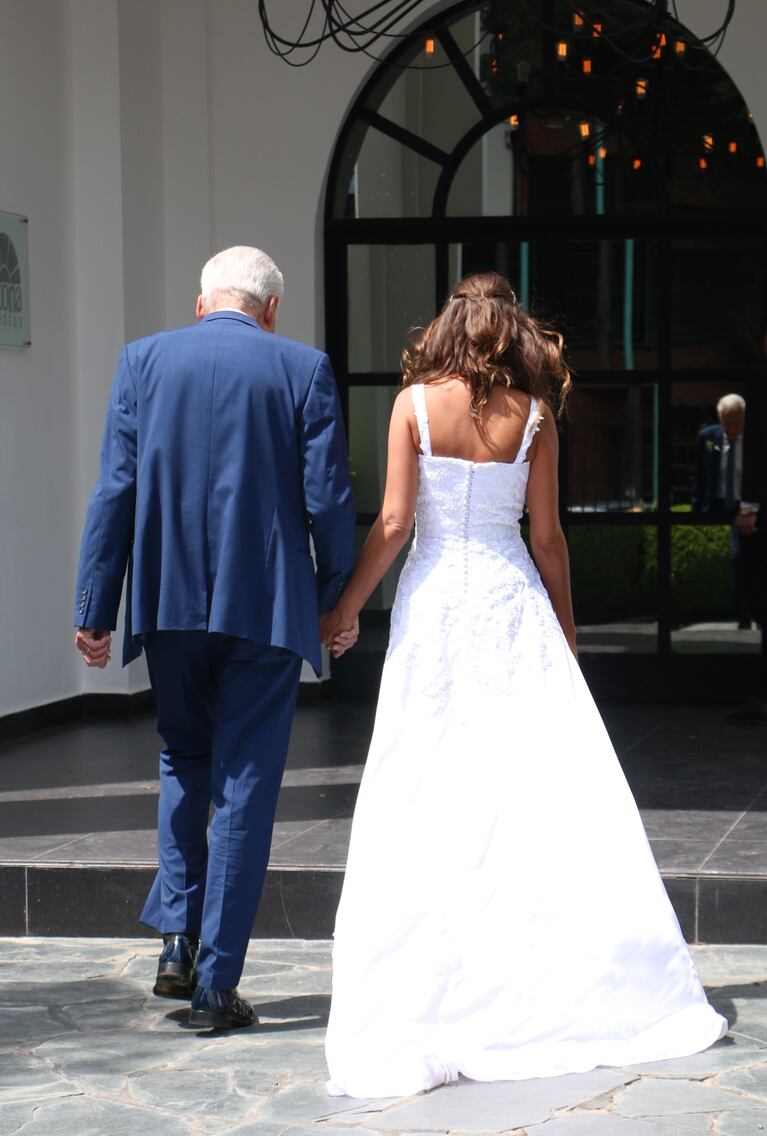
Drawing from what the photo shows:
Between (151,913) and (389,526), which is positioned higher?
(389,526)

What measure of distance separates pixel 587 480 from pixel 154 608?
183 inches

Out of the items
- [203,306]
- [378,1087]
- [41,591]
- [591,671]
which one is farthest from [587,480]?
[378,1087]

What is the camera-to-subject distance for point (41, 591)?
7.59m

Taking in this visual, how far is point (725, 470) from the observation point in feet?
26.7

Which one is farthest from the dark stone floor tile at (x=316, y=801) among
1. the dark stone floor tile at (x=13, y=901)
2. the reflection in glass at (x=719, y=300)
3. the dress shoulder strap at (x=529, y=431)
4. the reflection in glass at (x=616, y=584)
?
the reflection in glass at (x=719, y=300)

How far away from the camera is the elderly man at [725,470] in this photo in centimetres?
812

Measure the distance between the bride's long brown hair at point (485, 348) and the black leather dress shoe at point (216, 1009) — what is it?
1.51 m

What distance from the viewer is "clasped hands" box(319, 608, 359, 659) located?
4.08m

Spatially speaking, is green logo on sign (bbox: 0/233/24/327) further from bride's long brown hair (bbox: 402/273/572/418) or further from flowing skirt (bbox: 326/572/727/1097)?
flowing skirt (bbox: 326/572/727/1097)

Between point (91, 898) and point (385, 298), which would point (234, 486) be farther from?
point (385, 298)

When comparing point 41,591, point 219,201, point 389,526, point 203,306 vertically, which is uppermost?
point 219,201

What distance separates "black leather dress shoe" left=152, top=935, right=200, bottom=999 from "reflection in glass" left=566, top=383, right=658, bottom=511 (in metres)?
4.63

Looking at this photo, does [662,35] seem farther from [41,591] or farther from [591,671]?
[41,591]

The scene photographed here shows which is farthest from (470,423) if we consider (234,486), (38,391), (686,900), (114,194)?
(114,194)
